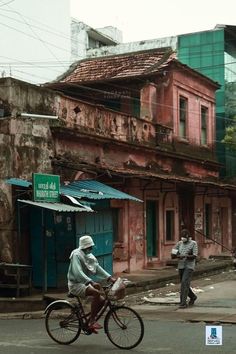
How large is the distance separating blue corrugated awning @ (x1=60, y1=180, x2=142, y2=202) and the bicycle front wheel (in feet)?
20.9

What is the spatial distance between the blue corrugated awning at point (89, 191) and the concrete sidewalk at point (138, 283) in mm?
2422

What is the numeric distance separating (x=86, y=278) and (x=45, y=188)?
17.5 ft

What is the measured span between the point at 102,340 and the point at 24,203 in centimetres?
606

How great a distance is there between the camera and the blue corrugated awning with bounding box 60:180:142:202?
15.6m

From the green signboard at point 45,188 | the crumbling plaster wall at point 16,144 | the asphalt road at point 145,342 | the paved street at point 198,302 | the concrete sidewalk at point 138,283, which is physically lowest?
the paved street at point 198,302

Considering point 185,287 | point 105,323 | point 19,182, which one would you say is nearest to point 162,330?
point 105,323

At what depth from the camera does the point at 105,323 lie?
9.08m

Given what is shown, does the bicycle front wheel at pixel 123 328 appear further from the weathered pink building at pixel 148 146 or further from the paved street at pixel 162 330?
the weathered pink building at pixel 148 146

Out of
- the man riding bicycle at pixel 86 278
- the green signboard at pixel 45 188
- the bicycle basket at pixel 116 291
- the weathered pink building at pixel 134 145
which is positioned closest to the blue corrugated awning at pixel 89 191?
the weathered pink building at pixel 134 145

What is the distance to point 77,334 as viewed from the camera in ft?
31.0

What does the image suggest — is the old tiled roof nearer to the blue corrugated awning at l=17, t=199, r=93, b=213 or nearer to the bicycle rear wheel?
the blue corrugated awning at l=17, t=199, r=93, b=213

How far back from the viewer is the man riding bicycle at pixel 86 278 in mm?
9250

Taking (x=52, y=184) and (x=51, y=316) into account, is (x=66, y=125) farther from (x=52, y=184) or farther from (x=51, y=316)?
(x=51, y=316)

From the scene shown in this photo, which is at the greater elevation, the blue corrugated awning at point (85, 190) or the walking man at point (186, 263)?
the blue corrugated awning at point (85, 190)
